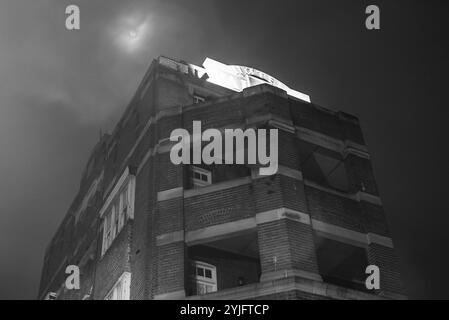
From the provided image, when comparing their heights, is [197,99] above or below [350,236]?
above

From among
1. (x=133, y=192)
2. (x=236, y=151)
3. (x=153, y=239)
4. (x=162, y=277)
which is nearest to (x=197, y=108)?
(x=236, y=151)

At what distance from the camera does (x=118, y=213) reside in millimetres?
22172

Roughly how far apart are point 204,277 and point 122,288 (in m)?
2.73

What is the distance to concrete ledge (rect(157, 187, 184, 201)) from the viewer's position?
779 inches

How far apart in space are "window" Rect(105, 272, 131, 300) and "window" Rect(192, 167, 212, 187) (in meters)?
3.96

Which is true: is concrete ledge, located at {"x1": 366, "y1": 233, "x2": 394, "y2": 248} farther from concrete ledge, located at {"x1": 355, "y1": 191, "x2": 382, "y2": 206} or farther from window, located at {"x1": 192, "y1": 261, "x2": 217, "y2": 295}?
window, located at {"x1": 192, "y1": 261, "x2": 217, "y2": 295}

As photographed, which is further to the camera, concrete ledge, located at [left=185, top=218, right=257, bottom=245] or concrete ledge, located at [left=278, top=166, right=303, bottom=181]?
concrete ledge, located at [left=278, top=166, right=303, bottom=181]

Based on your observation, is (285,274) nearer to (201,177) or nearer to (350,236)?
(350,236)

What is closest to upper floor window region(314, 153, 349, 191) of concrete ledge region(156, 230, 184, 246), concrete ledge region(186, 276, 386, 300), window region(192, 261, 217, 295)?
window region(192, 261, 217, 295)

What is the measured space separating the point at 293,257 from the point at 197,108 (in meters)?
7.69

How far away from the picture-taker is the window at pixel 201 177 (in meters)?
21.0

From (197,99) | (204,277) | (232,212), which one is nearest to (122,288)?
(204,277)

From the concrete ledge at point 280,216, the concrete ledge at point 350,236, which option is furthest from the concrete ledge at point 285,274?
the concrete ledge at point 350,236
